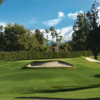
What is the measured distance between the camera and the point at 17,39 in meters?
52.0

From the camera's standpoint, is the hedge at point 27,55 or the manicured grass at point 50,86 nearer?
the manicured grass at point 50,86

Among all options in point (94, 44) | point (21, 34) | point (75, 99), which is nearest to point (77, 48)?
point (21, 34)

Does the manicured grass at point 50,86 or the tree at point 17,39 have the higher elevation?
the tree at point 17,39

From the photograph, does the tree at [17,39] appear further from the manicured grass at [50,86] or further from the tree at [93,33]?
the manicured grass at [50,86]

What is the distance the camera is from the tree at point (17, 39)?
51.4 m

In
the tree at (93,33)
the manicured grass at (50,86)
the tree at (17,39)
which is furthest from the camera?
the tree at (17,39)

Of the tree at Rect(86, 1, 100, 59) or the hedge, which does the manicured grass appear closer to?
the tree at Rect(86, 1, 100, 59)

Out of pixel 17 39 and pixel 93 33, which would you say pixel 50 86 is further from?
pixel 17 39

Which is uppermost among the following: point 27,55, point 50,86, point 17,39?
point 17,39

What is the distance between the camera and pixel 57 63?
66.4 ft

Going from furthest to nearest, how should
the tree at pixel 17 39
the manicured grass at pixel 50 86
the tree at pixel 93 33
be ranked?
1. the tree at pixel 17 39
2. the tree at pixel 93 33
3. the manicured grass at pixel 50 86

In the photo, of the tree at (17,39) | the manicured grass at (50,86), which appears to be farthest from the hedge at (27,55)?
the manicured grass at (50,86)

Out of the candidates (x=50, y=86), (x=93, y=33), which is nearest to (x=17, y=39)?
(x=93, y=33)

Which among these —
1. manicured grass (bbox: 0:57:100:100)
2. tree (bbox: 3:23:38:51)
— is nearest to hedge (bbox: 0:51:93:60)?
tree (bbox: 3:23:38:51)
